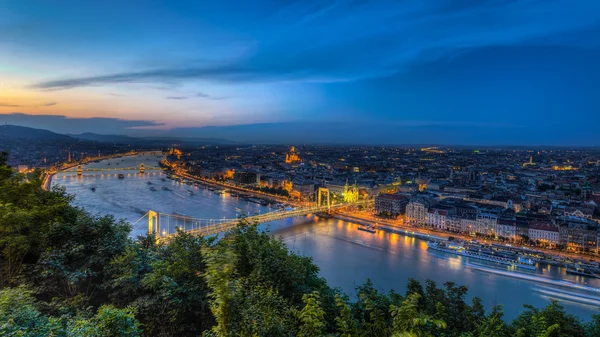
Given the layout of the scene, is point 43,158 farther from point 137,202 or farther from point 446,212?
point 446,212

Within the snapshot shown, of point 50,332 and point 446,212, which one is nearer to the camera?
point 50,332

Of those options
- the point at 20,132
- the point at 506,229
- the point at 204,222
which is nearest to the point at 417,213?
the point at 506,229

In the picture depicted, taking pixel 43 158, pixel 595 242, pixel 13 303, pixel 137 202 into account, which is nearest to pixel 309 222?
pixel 137 202

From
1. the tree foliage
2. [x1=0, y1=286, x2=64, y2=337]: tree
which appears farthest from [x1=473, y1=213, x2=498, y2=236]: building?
[x1=0, y1=286, x2=64, y2=337]: tree

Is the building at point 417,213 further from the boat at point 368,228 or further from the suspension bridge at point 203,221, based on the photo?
the suspension bridge at point 203,221

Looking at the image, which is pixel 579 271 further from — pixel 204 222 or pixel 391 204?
pixel 204 222

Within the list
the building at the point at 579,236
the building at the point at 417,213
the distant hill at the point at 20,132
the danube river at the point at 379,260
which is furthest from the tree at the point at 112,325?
the distant hill at the point at 20,132

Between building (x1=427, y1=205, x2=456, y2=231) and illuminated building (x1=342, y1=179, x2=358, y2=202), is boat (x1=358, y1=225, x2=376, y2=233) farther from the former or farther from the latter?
illuminated building (x1=342, y1=179, x2=358, y2=202)
